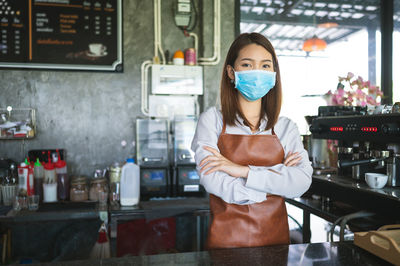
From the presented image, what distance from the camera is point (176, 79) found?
3.51 m

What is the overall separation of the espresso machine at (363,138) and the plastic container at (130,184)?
4.85 ft

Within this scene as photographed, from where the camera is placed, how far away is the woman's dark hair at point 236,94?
5.15 ft

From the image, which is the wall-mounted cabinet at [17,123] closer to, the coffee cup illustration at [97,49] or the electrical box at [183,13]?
the coffee cup illustration at [97,49]

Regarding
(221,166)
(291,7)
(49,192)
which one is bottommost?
(49,192)

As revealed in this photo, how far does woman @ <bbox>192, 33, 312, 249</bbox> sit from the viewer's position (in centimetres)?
148

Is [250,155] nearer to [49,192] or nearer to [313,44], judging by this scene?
[49,192]

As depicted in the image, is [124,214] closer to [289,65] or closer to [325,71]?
[289,65]

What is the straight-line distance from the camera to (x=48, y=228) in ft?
11.0

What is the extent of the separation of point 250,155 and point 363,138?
74 centimetres

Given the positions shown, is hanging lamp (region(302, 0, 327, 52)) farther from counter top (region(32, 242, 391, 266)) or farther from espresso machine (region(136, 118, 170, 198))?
counter top (region(32, 242, 391, 266))

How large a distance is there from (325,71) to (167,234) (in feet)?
8.34

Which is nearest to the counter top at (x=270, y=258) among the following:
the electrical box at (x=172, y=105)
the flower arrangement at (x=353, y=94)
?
the flower arrangement at (x=353, y=94)

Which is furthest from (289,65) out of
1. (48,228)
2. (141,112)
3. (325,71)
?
(48,228)

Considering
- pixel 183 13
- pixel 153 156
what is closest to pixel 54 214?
pixel 153 156
